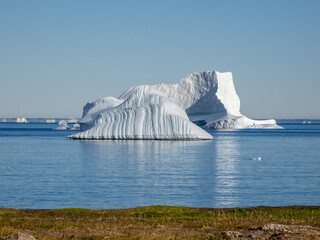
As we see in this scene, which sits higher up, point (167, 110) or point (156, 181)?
point (167, 110)

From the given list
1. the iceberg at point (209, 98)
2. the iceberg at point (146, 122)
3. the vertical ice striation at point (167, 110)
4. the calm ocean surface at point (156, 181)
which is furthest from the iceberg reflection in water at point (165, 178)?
the iceberg at point (209, 98)

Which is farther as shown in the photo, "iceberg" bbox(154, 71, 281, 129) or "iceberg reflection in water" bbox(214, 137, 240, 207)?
"iceberg" bbox(154, 71, 281, 129)

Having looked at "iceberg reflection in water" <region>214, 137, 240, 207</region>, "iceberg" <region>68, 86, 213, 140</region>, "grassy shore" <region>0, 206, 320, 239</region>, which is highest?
"iceberg" <region>68, 86, 213, 140</region>

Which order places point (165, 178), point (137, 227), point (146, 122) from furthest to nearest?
point (146, 122) < point (165, 178) < point (137, 227)

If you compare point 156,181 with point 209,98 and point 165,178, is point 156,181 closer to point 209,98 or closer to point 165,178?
point 165,178

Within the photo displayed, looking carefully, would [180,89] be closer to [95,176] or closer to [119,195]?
[95,176]

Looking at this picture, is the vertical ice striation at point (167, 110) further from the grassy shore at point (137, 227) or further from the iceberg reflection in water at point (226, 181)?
the grassy shore at point (137, 227)

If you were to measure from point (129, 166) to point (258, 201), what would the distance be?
19794 mm

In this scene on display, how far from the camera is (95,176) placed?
37.4 metres

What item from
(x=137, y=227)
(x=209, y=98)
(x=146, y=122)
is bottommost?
(x=137, y=227)

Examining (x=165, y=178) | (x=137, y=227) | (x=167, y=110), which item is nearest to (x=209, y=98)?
(x=167, y=110)

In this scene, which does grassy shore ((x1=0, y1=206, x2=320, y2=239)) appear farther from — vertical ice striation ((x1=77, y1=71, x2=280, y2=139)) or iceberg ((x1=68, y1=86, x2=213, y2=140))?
vertical ice striation ((x1=77, y1=71, x2=280, y2=139))

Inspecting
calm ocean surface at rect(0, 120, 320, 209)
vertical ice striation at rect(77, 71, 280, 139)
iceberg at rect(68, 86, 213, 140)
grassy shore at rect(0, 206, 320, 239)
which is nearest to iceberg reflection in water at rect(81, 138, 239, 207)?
calm ocean surface at rect(0, 120, 320, 209)

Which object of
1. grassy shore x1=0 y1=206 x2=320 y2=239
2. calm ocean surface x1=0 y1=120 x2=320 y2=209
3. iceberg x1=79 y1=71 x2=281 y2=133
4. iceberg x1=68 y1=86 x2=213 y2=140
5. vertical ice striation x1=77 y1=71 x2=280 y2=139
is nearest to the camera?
grassy shore x1=0 y1=206 x2=320 y2=239
